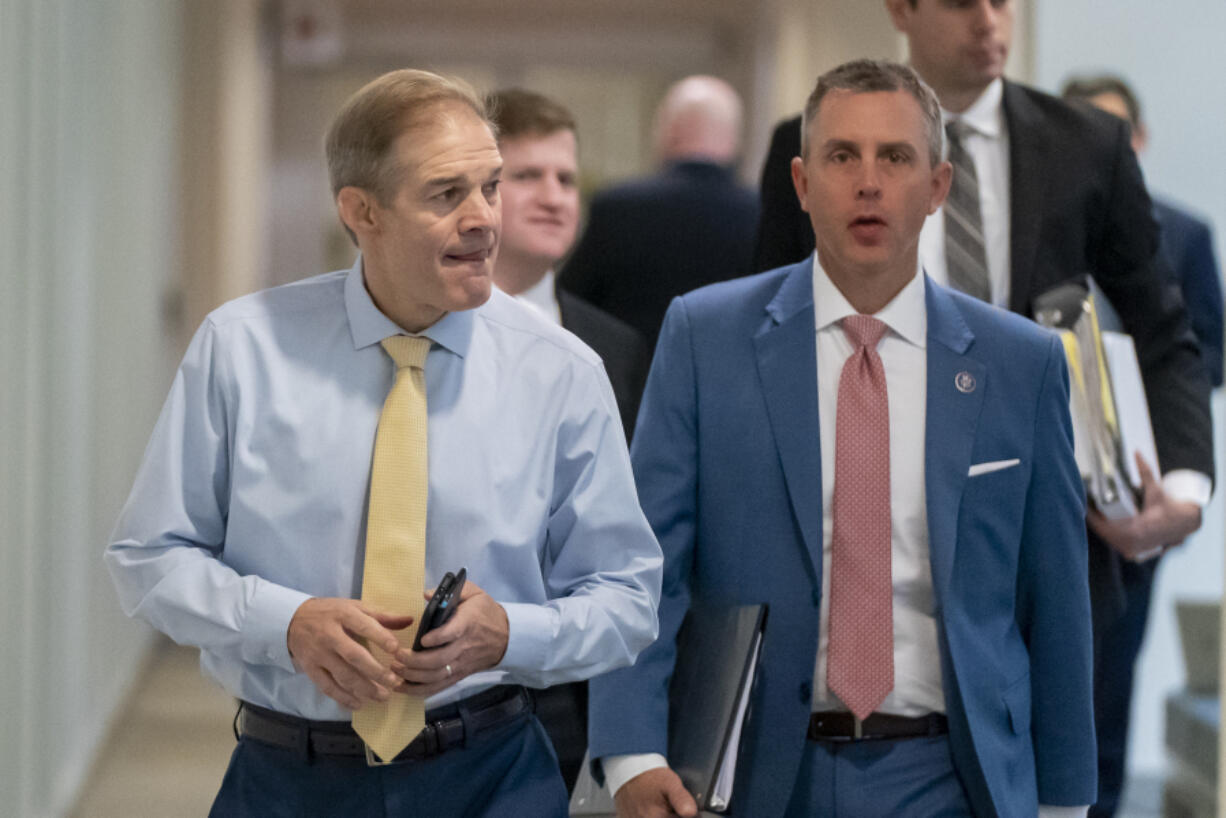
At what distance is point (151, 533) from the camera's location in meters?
1.79

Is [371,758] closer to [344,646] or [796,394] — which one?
[344,646]

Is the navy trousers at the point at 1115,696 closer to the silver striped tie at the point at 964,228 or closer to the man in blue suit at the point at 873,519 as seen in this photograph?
the silver striped tie at the point at 964,228

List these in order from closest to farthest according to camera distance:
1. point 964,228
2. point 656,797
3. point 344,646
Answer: point 344,646
point 656,797
point 964,228

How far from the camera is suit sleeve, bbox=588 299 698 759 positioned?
2135 mm

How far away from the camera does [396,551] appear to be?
1.81m

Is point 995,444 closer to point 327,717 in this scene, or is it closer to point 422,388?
point 422,388

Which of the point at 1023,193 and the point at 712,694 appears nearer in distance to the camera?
the point at 712,694

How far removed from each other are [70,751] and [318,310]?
3382mm

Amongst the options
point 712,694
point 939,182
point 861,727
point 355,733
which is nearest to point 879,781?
point 861,727

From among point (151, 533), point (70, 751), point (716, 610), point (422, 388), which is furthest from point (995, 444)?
point (70, 751)

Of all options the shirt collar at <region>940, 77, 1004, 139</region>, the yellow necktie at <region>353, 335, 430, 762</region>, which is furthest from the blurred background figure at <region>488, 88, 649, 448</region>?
the yellow necktie at <region>353, 335, 430, 762</region>

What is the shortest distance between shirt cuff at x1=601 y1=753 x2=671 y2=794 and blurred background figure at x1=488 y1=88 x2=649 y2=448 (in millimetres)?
827

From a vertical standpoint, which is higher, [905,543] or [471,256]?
[471,256]

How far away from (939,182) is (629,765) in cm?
89
